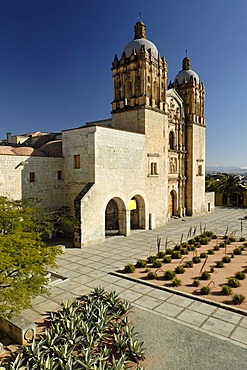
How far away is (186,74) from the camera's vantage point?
34062mm

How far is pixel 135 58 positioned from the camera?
25.0 meters

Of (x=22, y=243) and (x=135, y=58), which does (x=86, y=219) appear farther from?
(x=135, y=58)

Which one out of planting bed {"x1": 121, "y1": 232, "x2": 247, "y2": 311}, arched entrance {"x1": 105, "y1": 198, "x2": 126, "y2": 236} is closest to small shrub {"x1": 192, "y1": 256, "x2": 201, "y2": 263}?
planting bed {"x1": 121, "y1": 232, "x2": 247, "y2": 311}

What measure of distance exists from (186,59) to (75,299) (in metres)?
33.6

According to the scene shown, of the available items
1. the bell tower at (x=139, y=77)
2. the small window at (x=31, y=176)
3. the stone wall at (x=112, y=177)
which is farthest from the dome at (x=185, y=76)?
the small window at (x=31, y=176)

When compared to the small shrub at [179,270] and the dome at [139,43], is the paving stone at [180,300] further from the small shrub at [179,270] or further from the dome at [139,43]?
the dome at [139,43]

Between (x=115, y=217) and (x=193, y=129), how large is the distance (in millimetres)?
16007

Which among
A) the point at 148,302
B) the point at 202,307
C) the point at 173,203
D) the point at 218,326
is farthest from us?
the point at 173,203

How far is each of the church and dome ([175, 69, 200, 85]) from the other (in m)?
0.12

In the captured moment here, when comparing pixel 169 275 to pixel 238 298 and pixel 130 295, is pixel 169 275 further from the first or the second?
A: pixel 238 298

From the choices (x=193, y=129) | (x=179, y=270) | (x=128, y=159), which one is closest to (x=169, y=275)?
(x=179, y=270)

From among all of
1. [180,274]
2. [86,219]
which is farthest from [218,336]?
[86,219]

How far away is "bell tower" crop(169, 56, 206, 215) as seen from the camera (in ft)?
109

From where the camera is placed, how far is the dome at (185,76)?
111 ft
